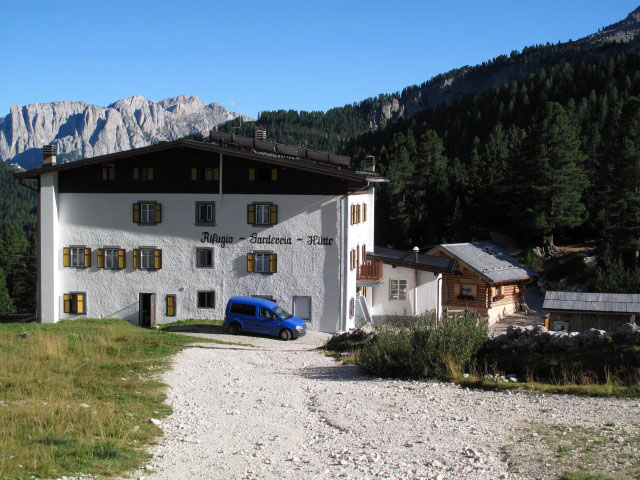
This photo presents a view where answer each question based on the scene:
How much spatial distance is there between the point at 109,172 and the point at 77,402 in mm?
23962

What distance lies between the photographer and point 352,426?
39.6 feet

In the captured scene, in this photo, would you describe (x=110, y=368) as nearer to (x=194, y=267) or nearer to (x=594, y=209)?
(x=194, y=267)

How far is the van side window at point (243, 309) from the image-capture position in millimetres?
30531

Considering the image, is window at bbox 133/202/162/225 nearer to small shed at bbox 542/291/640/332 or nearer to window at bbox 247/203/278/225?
window at bbox 247/203/278/225

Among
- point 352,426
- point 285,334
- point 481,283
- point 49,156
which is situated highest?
point 49,156

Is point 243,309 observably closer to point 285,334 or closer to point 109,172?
point 285,334

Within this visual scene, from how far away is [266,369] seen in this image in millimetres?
19531

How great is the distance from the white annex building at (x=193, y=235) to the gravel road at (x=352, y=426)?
53.2ft

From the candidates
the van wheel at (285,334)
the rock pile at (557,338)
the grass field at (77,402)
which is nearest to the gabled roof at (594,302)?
the van wheel at (285,334)

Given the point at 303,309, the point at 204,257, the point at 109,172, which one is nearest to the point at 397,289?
the point at 303,309

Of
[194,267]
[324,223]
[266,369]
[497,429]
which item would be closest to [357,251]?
[324,223]

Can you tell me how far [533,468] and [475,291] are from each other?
119ft

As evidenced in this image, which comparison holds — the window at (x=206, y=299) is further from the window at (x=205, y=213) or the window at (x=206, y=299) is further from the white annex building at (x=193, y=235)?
the window at (x=205, y=213)

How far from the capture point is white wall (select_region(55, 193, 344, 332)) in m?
33.9
